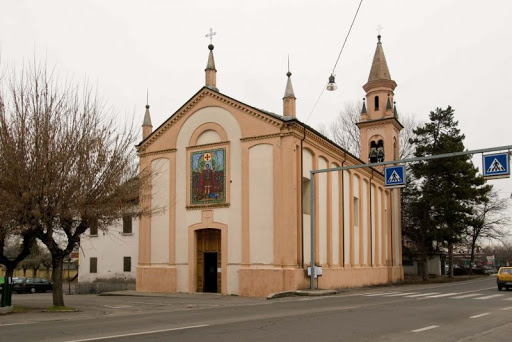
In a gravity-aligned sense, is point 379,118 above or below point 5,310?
above

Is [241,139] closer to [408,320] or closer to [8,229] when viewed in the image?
[8,229]

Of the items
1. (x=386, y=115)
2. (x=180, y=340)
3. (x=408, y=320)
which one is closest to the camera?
(x=180, y=340)

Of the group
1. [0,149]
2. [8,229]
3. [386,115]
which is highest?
[386,115]

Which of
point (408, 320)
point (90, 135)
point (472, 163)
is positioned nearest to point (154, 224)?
point (90, 135)

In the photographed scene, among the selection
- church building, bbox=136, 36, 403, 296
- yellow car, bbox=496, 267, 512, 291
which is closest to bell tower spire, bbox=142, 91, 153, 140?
church building, bbox=136, 36, 403, 296

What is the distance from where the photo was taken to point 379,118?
46031 mm

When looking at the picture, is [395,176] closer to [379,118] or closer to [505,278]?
[505,278]

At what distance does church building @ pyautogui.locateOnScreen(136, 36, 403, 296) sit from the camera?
88.3 feet

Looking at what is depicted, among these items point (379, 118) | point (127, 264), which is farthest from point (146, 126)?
point (379, 118)

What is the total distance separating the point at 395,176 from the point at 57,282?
46.1ft

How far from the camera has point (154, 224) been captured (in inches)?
1222

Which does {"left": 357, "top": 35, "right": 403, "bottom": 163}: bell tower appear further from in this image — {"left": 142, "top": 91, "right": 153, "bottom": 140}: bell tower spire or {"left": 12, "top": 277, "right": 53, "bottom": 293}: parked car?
{"left": 12, "top": 277, "right": 53, "bottom": 293}: parked car

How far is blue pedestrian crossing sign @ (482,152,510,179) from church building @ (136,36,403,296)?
9.51 meters

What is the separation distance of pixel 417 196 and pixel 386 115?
8.01m
